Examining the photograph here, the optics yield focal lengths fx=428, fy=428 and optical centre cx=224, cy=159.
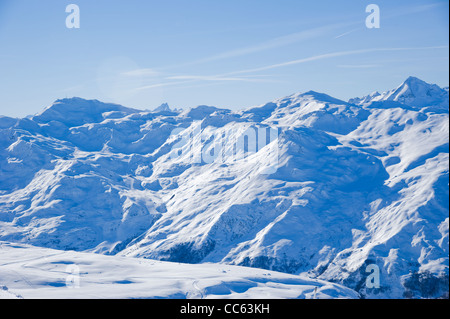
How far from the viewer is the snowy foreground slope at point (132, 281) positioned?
108500 millimetres

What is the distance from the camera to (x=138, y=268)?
482 feet

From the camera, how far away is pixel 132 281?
125625mm

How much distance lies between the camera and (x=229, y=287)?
12506 cm

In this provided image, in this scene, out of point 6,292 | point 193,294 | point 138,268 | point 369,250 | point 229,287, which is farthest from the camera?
point 369,250

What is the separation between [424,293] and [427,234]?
34.5 meters

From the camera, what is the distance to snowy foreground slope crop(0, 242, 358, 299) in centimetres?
10850

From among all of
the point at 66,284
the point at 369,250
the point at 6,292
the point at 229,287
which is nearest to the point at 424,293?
the point at 369,250

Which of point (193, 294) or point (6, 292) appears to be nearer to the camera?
point (6, 292)
